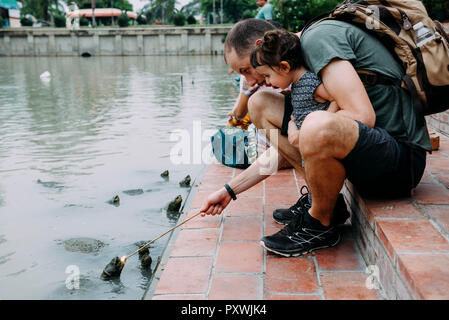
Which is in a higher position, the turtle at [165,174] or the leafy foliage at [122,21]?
the leafy foliage at [122,21]

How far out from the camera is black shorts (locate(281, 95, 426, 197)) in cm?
208

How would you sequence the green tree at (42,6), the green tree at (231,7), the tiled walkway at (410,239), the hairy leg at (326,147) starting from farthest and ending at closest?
the green tree at (231,7) → the green tree at (42,6) → the hairy leg at (326,147) → the tiled walkway at (410,239)

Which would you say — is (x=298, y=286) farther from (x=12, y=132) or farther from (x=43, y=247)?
(x=12, y=132)

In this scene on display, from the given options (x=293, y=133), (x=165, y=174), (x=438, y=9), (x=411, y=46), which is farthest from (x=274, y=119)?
(x=438, y=9)

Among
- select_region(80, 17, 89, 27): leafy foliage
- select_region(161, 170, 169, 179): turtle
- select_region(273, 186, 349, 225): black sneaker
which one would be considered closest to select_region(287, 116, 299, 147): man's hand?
select_region(273, 186, 349, 225): black sneaker

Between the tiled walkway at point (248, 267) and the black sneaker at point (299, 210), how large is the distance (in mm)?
55

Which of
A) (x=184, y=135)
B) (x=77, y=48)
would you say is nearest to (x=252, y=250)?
(x=184, y=135)

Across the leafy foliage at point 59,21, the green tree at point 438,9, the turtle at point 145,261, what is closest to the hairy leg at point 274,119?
the turtle at point 145,261

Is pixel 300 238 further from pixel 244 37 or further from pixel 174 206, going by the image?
pixel 174 206

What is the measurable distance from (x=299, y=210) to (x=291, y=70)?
2.57 ft

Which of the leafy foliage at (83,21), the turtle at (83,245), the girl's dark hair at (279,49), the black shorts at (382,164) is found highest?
the leafy foliage at (83,21)

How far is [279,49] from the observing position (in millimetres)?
2213

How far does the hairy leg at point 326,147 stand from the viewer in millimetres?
2002

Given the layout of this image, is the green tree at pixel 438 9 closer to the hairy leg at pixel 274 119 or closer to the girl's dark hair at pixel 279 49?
the hairy leg at pixel 274 119
